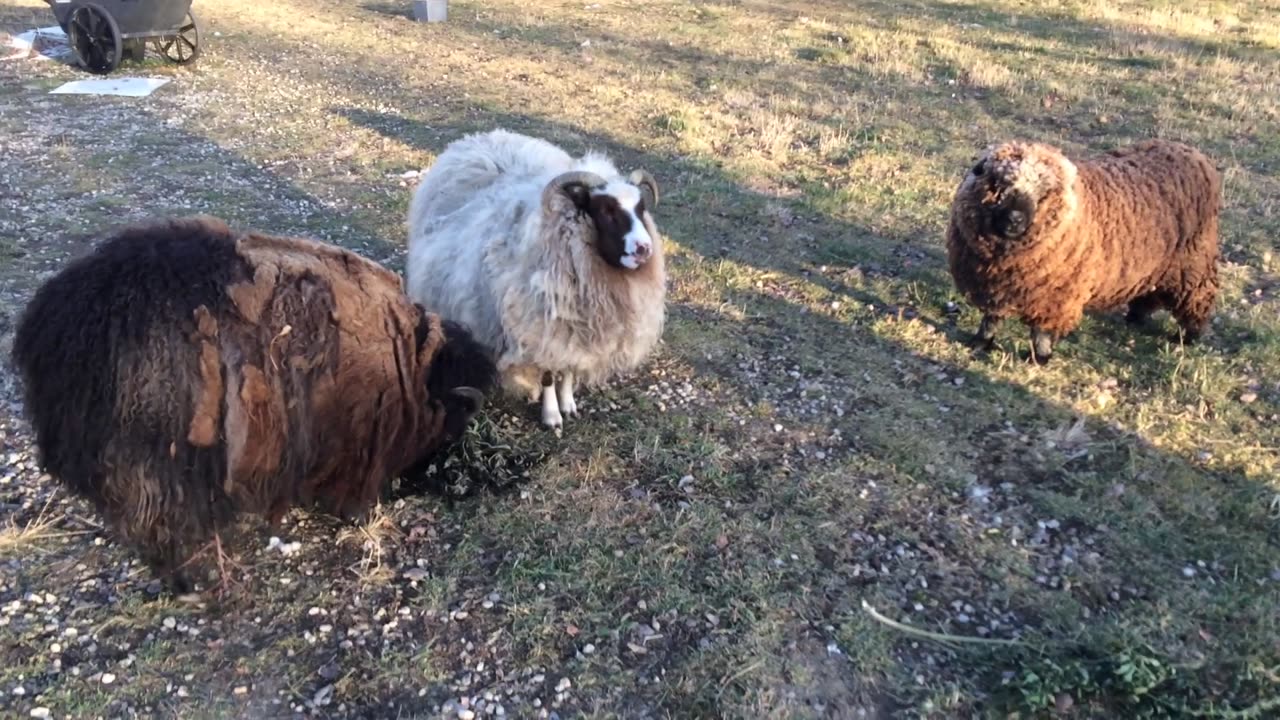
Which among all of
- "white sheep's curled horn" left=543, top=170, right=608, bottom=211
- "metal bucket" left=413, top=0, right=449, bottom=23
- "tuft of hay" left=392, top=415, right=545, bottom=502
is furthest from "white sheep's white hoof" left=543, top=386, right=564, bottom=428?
"metal bucket" left=413, top=0, right=449, bottom=23

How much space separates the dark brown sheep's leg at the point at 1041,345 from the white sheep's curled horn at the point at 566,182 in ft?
10.4

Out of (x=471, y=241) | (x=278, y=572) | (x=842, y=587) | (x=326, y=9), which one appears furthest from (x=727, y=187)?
(x=326, y=9)

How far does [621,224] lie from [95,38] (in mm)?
11275

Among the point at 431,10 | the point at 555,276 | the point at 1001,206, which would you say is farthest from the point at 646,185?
the point at 431,10

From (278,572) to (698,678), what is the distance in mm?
2027

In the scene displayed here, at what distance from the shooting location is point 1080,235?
5.40m

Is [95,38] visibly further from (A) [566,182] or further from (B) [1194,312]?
(B) [1194,312]

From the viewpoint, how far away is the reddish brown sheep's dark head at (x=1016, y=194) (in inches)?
207

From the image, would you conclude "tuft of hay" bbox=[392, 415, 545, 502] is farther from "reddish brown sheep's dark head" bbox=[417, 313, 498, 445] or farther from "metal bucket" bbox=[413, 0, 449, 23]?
"metal bucket" bbox=[413, 0, 449, 23]

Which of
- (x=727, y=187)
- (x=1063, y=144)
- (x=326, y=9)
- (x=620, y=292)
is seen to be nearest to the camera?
(x=620, y=292)

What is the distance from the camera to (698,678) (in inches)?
141

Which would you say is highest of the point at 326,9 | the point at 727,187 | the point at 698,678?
the point at 326,9

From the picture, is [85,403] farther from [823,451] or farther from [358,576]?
[823,451]

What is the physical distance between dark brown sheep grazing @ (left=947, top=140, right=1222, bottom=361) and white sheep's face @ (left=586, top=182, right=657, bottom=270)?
2.25m
